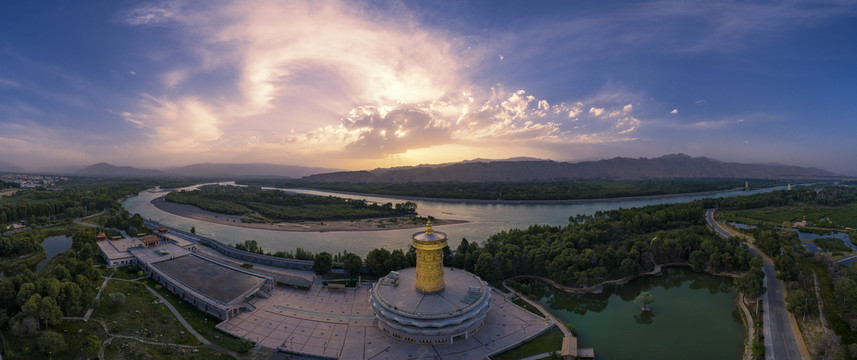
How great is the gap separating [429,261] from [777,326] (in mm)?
18331

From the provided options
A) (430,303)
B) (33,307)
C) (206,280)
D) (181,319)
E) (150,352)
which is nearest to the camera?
(150,352)

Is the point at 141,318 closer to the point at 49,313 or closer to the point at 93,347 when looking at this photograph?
the point at 49,313

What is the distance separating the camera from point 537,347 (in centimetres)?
1620

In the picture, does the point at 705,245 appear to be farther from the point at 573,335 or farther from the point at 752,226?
the point at 752,226

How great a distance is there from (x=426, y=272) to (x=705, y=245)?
24.6 meters

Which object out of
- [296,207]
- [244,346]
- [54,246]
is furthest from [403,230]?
[54,246]

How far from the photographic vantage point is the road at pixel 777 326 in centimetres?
1602

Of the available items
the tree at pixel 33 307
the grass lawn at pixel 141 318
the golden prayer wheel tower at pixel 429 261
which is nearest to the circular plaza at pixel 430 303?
the golden prayer wheel tower at pixel 429 261

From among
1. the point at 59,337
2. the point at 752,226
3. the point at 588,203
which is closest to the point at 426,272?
the point at 59,337

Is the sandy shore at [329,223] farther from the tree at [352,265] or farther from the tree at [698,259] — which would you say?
the tree at [698,259]

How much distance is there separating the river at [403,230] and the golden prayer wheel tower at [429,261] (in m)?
19.3

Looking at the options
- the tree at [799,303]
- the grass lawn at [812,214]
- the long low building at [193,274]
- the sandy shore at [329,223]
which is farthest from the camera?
the sandy shore at [329,223]

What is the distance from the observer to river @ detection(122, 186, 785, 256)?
135 feet

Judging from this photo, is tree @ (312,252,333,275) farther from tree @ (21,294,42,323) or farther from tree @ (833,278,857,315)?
tree @ (833,278,857,315)
